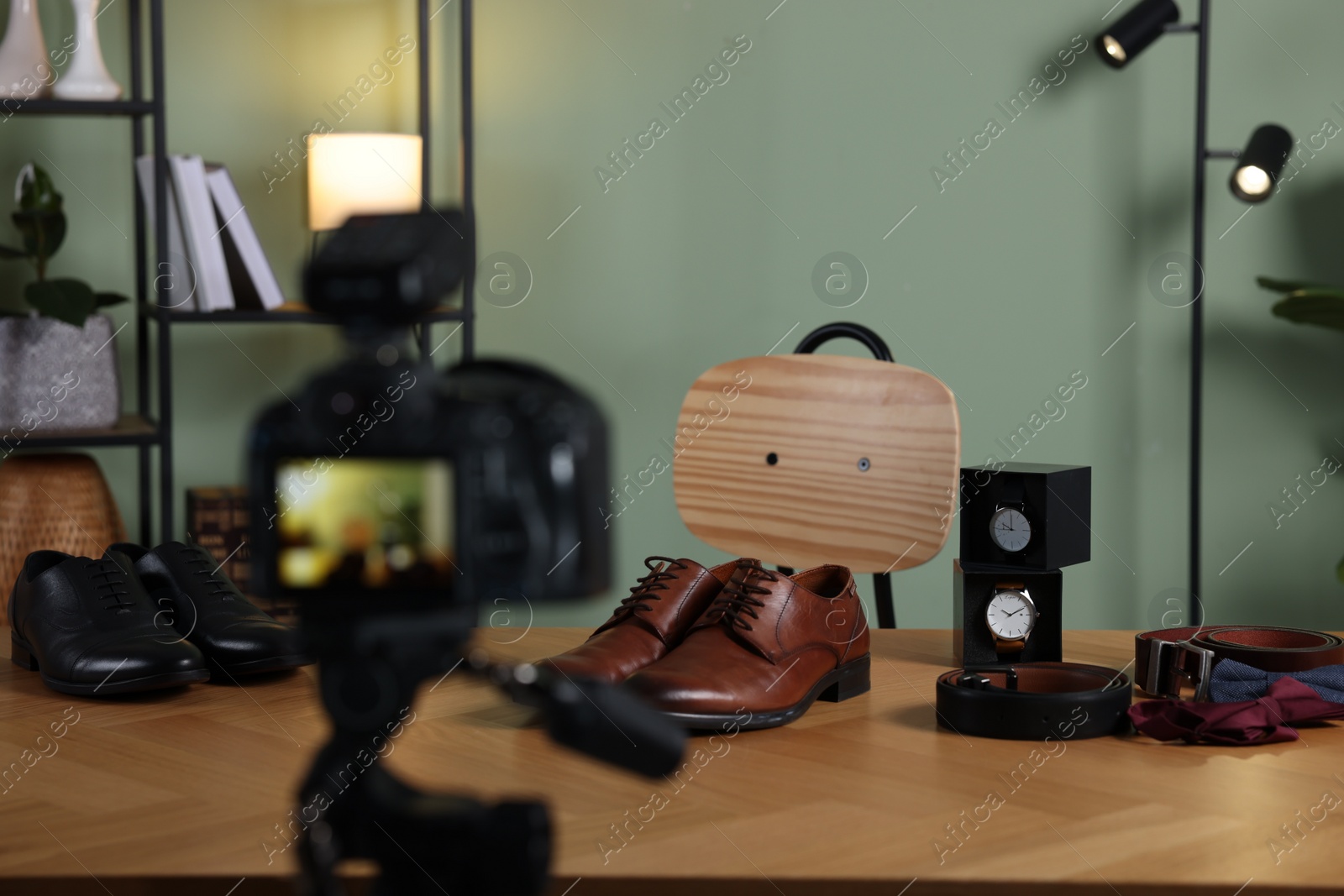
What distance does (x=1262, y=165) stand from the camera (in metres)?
2.08

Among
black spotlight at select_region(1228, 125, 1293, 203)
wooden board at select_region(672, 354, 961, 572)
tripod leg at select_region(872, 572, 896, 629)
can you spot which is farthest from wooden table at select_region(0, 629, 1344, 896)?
black spotlight at select_region(1228, 125, 1293, 203)

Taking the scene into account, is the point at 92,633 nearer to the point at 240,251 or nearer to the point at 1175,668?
the point at 1175,668

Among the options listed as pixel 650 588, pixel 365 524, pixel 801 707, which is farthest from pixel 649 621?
pixel 365 524

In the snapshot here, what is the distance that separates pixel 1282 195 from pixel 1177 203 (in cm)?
21

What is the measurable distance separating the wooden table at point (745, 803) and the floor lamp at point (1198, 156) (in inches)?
56.2

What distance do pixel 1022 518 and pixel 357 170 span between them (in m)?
1.26

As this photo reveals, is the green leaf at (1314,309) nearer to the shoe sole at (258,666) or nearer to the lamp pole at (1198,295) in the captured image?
the lamp pole at (1198,295)

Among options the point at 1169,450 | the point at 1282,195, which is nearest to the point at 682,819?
the point at 1169,450

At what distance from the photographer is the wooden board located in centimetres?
148

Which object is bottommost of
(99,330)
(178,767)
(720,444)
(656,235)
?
(178,767)

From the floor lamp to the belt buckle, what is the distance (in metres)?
1.34

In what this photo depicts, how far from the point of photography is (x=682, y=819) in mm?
729

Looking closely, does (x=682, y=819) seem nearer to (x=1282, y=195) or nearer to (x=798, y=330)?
(x=798, y=330)

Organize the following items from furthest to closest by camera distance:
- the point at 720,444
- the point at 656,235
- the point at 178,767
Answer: the point at 656,235 < the point at 720,444 < the point at 178,767
